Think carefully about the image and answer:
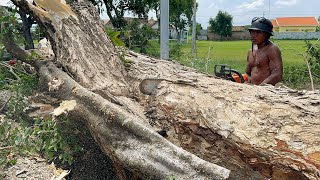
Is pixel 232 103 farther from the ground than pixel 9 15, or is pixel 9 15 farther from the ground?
pixel 9 15

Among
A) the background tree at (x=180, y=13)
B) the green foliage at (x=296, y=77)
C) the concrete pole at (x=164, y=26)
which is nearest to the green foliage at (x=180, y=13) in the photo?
the background tree at (x=180, y=13)

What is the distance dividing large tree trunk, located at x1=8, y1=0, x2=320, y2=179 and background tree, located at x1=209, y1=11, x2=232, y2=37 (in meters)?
53.0

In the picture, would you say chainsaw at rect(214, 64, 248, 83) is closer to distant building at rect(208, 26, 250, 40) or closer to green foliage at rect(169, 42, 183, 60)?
green foliage at rect(169, 42, 183, 60)

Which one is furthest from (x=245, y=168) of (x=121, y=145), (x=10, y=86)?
(x=10, y=86)

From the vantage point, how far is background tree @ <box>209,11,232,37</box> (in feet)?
185

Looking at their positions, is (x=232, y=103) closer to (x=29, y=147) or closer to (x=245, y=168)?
(x=245, y=168)

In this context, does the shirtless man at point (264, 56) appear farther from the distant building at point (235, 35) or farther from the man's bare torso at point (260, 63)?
the distant building at point (235, 35)

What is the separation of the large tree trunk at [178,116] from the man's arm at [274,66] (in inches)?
39.2

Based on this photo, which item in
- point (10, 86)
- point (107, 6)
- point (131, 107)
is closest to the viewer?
point (131, 107)

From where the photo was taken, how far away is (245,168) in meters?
3.08

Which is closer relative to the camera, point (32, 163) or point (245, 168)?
point (245, 168)

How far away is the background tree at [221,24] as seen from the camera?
2224 inches

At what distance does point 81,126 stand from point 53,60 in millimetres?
876

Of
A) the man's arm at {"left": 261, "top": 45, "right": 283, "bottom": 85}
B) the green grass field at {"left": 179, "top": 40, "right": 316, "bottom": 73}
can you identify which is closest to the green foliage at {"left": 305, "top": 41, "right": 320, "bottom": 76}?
the green grass field at {"left": 179, "top": 40, "right": 316, "bottom": 73}
